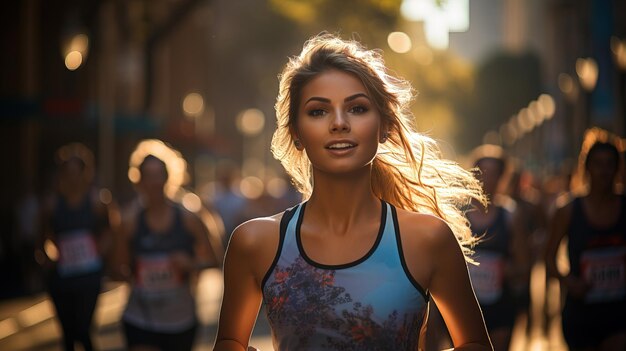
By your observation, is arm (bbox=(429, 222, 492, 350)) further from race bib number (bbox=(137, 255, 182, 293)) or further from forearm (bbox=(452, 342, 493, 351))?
race bib number (bbox=(137, 255, 182, 293))

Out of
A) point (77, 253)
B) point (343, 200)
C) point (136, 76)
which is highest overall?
point (343, 200)

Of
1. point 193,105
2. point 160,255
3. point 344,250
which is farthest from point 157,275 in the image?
point 193,105

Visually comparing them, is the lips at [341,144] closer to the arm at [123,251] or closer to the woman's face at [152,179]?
the woman's face at [152,179]

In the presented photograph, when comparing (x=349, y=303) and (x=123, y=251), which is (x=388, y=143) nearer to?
(x=349, y=303)

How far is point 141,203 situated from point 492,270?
99.9 inches

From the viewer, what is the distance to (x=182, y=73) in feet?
179

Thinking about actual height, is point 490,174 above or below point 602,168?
below

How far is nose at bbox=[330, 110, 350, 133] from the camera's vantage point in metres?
3.76

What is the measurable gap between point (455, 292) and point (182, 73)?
169 feet

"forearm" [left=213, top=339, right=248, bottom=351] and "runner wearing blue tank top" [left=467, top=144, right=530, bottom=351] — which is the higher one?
"forearm" [left=213, top=339, right=248, bottom=351]

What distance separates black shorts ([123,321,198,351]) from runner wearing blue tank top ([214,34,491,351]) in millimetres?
4176

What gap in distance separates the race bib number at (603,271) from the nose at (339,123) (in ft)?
14.2

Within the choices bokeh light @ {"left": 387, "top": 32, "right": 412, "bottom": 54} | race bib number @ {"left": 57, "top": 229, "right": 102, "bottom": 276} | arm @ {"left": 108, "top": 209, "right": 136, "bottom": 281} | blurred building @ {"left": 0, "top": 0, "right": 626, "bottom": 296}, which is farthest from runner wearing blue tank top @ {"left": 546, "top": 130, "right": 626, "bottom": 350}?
bokeh light @ {"left": 387, "top": 32, "right": 412, "bottom": 54}

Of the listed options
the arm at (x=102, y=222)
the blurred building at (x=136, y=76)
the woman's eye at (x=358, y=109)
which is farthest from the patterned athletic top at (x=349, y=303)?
the blurred building at (x=136, y=76)
